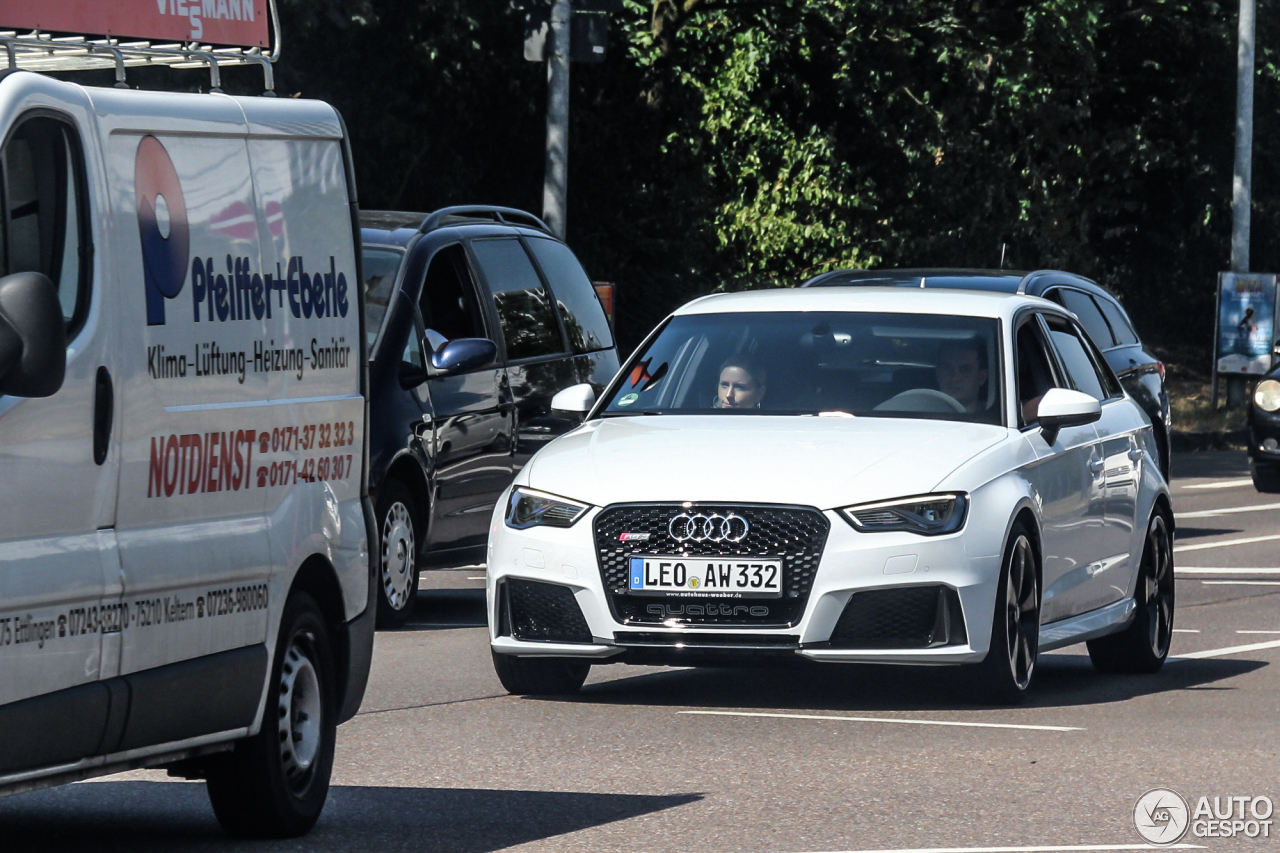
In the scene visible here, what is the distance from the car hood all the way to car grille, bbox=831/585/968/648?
37 centimetres

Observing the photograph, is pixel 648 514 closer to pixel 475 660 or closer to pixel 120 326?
pixel 475 660

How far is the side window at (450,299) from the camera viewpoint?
12984 millimetres

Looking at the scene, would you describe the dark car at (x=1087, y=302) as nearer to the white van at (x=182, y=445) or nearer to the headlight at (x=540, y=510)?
the headlight at (x=540, y=510)

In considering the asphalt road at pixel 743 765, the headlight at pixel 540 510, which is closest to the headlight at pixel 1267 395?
the asphalt road at pixel 743 765

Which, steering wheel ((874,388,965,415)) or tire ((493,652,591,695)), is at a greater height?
steering wheel ((874,388,965,415))

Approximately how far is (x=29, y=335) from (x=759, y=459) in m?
4.45

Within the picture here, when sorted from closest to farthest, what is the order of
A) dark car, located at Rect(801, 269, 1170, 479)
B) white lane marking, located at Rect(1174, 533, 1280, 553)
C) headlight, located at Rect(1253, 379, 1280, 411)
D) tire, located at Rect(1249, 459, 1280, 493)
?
dark car, located at Rect(801, 269, 1170, 479)
white lane marking, located at Rect(1174, 533, 1280, 553)
headlight, located at Rect(1253, 379, 1280, 411)
tire, located at Rect(1249, 459, 1280, 493)

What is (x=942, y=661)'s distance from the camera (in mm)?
9164

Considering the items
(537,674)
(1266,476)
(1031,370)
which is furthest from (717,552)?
(1266,476)

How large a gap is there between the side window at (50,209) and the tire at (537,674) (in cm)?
405

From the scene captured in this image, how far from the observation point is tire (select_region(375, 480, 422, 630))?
1227cm

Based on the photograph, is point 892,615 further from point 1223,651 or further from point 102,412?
point 102,412

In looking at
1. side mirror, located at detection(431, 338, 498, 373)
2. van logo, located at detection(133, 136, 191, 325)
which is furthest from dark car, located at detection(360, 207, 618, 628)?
van logo, located at detection(133, 136, 191, 325)

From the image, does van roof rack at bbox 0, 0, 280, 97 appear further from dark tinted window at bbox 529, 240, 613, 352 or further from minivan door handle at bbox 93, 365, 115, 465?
dark tinted window at bbox 529, 240, 613, 352
